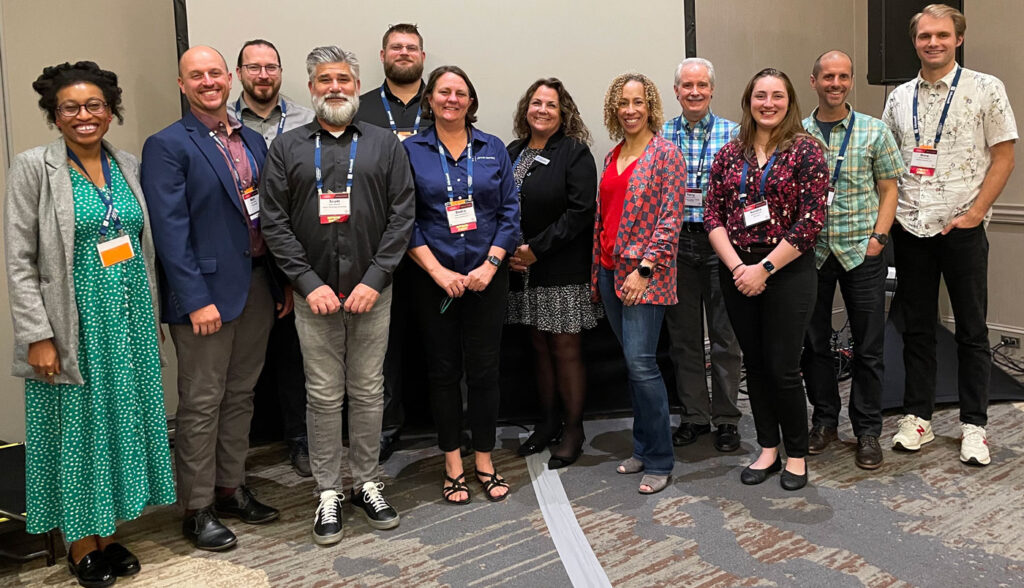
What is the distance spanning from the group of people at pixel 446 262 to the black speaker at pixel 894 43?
1.37m

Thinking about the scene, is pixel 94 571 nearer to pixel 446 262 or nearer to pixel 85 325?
pixel 85 325

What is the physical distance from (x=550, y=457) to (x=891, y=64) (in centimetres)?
294

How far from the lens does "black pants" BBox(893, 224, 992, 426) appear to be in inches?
126

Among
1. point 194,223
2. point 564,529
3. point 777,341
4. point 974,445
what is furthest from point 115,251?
point 974,445

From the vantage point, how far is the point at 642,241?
289 centimetres

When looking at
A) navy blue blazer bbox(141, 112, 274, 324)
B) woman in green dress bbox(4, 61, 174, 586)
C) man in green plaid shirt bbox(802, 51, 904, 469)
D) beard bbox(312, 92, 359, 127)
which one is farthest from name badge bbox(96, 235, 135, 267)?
man in green plaid shirt bbox(802, 51, 904, 469)

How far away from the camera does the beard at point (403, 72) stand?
133 inches

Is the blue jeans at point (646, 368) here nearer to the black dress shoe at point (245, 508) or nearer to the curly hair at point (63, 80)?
the black dress shoe at point (245, 508)

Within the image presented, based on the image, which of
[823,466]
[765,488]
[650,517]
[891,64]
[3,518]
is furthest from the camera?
[891,64]

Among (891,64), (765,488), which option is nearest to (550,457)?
(765,488)

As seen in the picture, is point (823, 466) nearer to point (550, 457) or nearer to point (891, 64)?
point (550, 457)

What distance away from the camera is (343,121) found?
2648mm

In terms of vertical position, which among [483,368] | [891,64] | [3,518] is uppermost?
[891,64]

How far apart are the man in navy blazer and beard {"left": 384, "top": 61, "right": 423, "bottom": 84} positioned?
79 centimetres
